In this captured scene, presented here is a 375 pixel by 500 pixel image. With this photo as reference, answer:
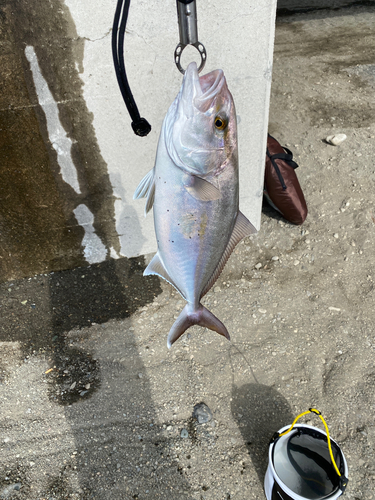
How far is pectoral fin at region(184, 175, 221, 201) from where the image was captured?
1.46 metres

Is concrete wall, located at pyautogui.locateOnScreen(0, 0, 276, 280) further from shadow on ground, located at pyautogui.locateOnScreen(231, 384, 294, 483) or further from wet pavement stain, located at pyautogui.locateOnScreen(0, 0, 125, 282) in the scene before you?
shadow on ground, located at pyautogui.locateOnScreen(231, 384, 294, 483)

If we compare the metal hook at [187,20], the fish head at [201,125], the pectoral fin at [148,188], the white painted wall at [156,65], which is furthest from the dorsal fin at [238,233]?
the white painted wall at [156,65]

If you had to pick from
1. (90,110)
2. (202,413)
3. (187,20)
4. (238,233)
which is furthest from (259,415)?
(90,110)

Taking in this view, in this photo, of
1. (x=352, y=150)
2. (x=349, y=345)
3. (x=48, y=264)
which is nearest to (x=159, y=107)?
(x=48, y=264)

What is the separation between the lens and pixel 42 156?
302 cm

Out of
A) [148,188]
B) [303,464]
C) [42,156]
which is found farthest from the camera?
[42,156]

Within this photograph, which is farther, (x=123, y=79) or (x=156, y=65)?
(x=156, y=65)

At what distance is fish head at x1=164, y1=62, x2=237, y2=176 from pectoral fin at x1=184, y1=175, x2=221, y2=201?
3cm

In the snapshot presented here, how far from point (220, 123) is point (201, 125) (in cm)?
9

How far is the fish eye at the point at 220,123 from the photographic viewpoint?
1425 mm

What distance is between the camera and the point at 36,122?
9.27 ft

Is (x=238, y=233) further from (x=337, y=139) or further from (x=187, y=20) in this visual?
(x=337, y=139)

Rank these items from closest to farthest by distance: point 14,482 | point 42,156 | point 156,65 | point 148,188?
1. point 148,188
2. point 14,482
3. point 156,65
4. point 42,156

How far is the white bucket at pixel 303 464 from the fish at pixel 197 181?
1356mm
